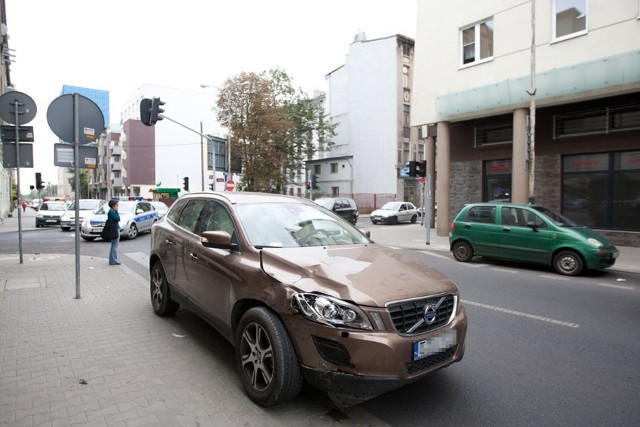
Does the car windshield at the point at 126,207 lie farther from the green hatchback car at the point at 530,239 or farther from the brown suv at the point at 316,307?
the brown suv at the point at 316,307

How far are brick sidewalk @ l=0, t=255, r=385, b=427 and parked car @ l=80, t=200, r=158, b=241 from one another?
9845 mm

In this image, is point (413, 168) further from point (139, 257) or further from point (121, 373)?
point (121, 373)

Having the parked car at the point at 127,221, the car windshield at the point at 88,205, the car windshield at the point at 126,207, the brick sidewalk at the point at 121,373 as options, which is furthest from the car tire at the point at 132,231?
the brick sidewalk at the point at 121,373

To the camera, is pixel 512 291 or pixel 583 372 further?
pixel 512 291

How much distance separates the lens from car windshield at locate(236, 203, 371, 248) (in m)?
3.85

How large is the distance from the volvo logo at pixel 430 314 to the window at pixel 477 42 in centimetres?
1512

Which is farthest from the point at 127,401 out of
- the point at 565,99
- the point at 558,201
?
the point at 558,201

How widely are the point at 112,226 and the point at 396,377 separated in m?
8.92

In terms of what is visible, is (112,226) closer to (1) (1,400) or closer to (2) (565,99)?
(1) (1,400)

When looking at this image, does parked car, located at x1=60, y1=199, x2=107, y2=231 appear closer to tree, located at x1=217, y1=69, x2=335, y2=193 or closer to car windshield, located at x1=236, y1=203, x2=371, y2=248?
tree, located at x1=217, y1=69, x2=335, y2=193

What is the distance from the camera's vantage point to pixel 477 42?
16.2 meters

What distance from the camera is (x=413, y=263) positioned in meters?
3.70

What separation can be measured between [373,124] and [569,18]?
27439mm

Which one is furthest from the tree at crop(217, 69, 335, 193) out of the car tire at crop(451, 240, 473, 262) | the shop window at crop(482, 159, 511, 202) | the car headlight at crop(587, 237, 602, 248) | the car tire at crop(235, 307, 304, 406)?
the car tire at crop(235, 307, 304, 406)
